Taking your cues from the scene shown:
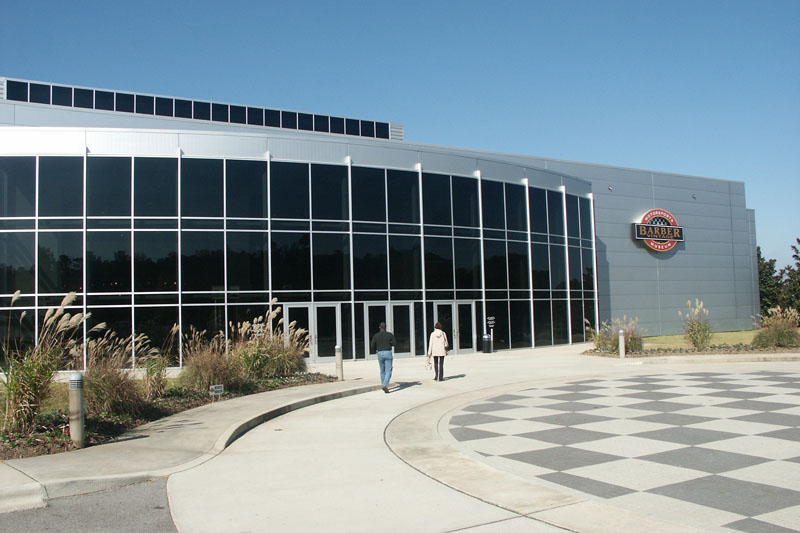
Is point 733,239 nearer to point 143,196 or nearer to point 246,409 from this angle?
point 143,196

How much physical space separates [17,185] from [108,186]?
3.17 meters

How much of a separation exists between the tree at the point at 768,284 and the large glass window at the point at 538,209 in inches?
1102

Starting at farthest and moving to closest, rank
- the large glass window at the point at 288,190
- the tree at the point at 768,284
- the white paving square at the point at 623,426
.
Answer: the tree at the point at 768,284 → the large glass window at the point at 288,190 → the white paving square at the point at 623,426

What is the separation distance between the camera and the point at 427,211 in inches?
1141

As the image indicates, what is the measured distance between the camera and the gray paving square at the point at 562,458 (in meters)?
8.06

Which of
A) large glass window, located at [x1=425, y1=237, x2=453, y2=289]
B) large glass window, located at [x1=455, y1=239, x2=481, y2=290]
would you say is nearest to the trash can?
large glass window, located at [x1=455, y1=239, x2=481, y2=290]

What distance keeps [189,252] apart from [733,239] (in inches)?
1580

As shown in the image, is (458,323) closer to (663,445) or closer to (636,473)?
(663,445)

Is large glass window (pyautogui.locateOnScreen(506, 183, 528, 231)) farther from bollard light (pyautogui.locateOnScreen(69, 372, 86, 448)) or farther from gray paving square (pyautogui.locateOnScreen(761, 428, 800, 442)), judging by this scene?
bollard light (pyautogui.locateOnScreen(69, 372, 86, 448))

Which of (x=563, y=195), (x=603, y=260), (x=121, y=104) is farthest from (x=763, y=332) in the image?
(x=121, y=104)

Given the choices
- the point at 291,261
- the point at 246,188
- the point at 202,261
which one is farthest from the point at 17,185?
the point at 291,261

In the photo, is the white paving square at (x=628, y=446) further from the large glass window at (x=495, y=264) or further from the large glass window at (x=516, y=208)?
the large glass window at (x=516, y=208)

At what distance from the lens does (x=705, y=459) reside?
8.12 meters

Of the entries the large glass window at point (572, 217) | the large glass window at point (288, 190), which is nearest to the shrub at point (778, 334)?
the large glass window at point (572, 217)
